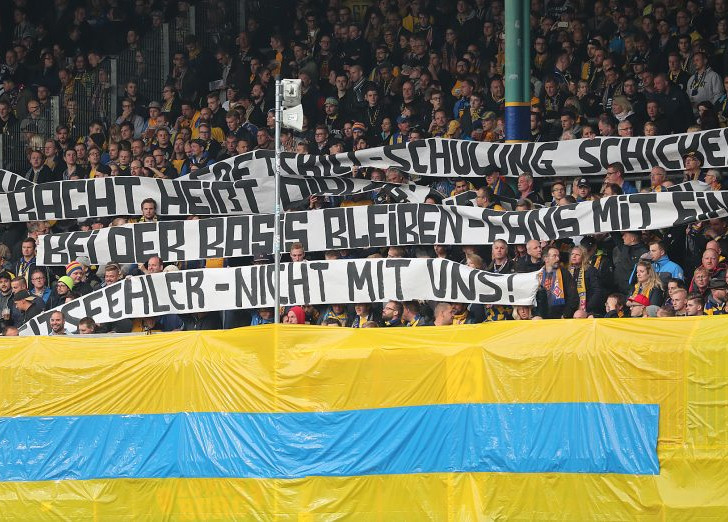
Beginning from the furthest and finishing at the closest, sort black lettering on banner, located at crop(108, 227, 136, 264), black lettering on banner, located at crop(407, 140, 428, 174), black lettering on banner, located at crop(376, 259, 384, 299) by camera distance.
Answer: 1. black lettering on banner, located at crop(108, 227, 136, 264)
2. black lettering on banner, located at crop(407, 140, 428, 174)
3. black lettering on banner, located at crop(376, 259, 384, 299)

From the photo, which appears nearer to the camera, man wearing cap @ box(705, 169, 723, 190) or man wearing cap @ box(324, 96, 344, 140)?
man wearing cap @ box(705, 169, 723, 190)

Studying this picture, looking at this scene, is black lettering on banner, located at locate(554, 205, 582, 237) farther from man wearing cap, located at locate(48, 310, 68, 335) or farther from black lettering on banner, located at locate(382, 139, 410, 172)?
man wearing cap, located at locate(48, 310, 68, 335)

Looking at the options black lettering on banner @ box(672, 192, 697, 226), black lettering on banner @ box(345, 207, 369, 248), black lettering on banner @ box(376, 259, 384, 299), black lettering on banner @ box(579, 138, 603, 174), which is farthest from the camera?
black lettering on banner @ box(345, 207, 369, 248)

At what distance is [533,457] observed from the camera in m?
11.5

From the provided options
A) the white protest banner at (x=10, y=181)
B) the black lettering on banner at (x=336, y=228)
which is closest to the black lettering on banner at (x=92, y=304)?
the black lettering on banner at (x=336, y=228)

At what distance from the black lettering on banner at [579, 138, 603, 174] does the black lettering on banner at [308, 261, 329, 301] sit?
11.1 feet

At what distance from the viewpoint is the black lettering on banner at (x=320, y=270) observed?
672 inches

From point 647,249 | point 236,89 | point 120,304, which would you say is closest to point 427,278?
point 647,249

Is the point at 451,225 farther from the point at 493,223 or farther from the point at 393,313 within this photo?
the point at 393,313

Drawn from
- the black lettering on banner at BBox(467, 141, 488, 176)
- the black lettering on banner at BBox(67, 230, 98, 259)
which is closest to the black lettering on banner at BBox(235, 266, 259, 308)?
the black lettering on banner at BBox(67, 230, 98, 259)

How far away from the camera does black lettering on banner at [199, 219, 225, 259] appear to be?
18.3m

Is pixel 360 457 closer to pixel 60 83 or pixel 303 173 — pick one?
pixel 303 173

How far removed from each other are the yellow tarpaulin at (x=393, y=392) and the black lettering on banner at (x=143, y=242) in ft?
17.0

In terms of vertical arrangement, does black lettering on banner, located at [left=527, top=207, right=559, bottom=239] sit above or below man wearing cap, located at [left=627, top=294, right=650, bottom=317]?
above
